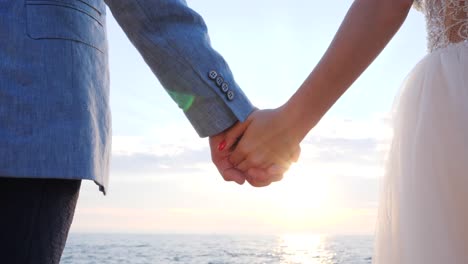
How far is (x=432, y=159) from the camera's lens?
1764mm

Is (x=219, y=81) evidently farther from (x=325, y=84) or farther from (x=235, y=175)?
(x=235, y=175)

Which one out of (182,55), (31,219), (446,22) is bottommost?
(31,219)

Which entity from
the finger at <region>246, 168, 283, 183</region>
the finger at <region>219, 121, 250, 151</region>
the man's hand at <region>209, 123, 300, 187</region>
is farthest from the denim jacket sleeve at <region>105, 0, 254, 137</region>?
the finger at <region>246, 168, 283, 183</region>

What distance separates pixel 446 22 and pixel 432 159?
0.50 meters

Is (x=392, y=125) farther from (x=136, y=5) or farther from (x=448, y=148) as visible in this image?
(x=136, y=5)

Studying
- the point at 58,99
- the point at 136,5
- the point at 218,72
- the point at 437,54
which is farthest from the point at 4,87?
the point at 437,54

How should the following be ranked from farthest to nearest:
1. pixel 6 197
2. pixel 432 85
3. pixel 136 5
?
pixel 136 5, pixel 432 85, pixel 6 197

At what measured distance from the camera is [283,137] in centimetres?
248

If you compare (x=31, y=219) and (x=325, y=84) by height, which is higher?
(x=325, y=84)

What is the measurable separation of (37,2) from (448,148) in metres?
1.29

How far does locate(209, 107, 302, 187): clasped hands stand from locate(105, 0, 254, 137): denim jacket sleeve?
18cm

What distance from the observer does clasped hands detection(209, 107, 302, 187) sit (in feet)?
7.85

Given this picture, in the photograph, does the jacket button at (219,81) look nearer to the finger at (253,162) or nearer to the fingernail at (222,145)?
the fingernail at (222,145)

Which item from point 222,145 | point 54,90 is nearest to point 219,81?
point 222,145
